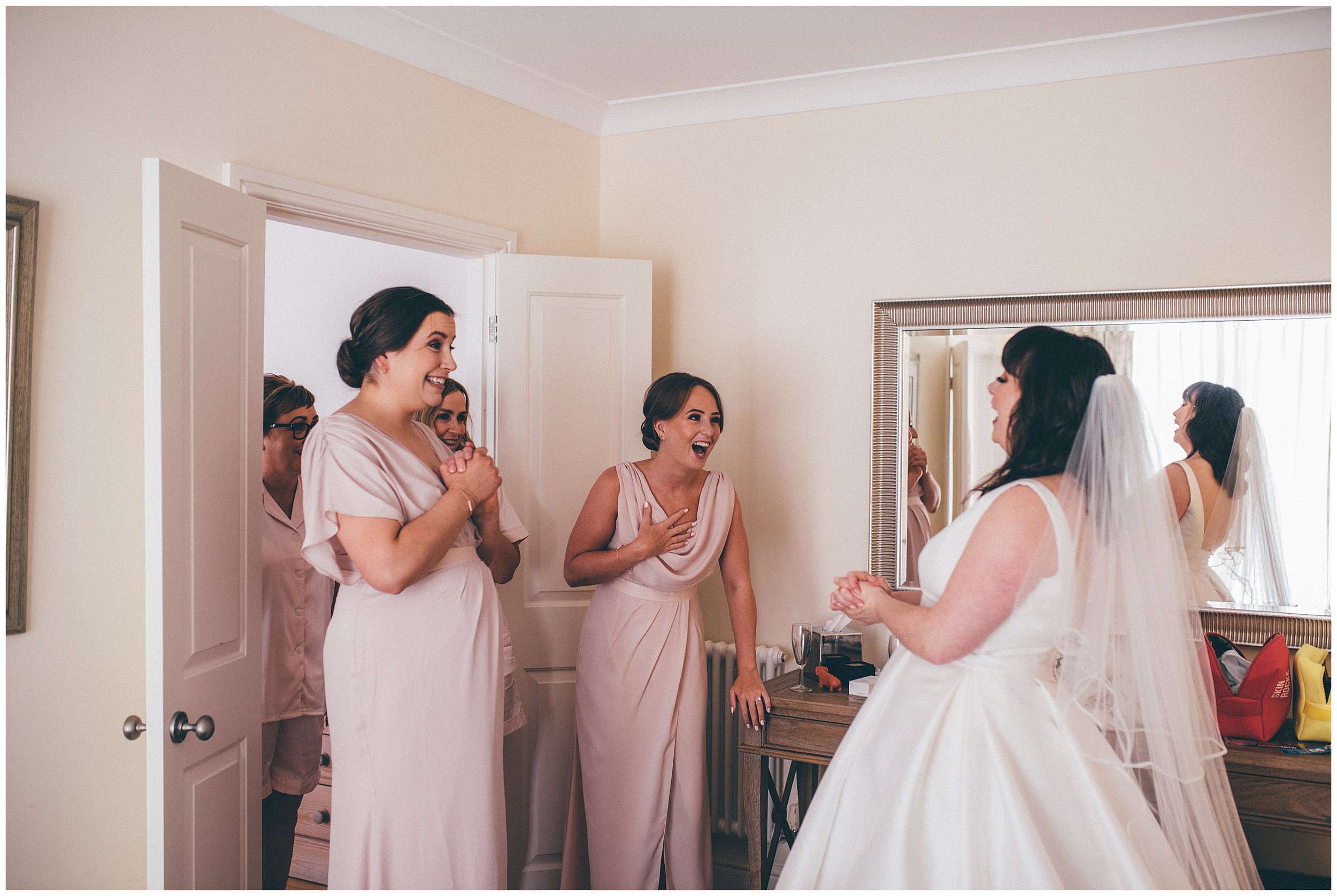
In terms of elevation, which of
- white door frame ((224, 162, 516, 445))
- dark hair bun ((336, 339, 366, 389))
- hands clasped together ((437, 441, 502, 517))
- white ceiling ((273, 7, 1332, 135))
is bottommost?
hands clasped together ((437, 441, 502, 517))

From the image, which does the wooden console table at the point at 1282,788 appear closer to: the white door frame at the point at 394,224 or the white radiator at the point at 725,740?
the white radiator at the point at 725,740

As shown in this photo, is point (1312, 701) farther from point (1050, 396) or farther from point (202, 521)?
point (202, 521)

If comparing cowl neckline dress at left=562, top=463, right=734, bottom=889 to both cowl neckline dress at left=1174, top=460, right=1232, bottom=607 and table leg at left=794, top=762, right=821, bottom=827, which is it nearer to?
table leg at left=794, top=762, right=821, bottom=827

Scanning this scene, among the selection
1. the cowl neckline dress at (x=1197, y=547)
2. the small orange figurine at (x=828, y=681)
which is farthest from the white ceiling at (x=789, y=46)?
the small orange figurine at (x=828, y=681)

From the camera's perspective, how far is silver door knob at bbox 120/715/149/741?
6.53 feet

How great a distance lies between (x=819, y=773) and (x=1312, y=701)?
1518 millimetres

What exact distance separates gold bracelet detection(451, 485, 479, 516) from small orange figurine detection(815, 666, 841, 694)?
4.48ft

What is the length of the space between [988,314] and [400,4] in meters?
2.03

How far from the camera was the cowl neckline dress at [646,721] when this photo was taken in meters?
2.90

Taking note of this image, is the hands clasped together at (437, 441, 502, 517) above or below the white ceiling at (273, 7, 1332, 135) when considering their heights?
below

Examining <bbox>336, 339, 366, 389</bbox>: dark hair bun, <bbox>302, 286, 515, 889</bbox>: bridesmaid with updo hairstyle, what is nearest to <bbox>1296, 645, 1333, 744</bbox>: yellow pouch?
<bbox>302, 286, 515, 889</bbox>: bridesmaid with updo hairstyle

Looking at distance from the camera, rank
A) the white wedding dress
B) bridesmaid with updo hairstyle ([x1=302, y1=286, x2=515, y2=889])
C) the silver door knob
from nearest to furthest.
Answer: the white wedding dress, the silver door knob, bridesmaid with updo hairstyle ([x1=302, y1=286, x2=515, y2=889])

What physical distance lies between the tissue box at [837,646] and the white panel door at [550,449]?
2.71ft

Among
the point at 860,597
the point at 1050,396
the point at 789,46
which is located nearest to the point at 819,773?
the point at 860,597
